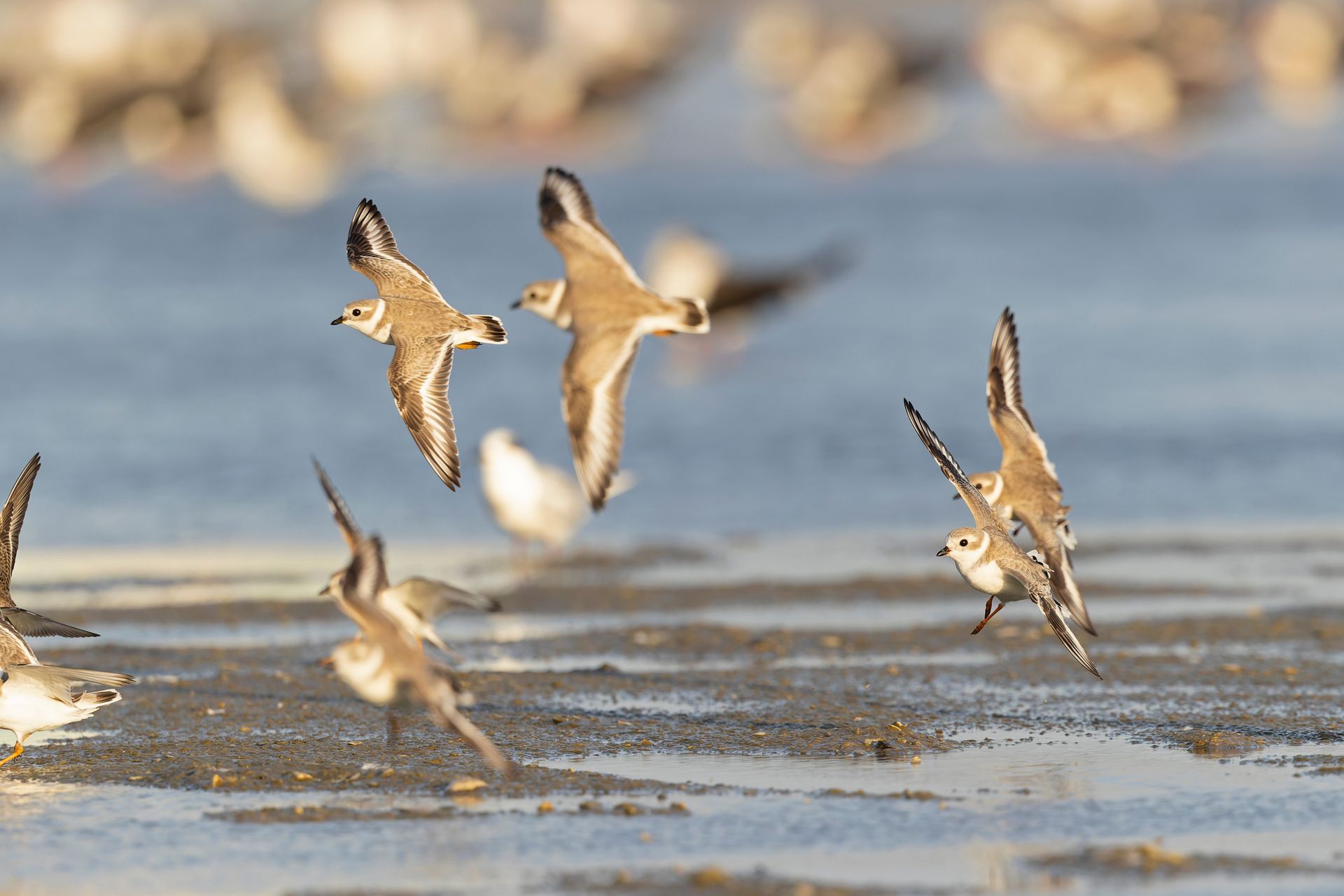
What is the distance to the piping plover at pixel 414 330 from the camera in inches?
305

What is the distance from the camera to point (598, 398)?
8.64 m

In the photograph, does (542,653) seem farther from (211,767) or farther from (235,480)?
(235,480)

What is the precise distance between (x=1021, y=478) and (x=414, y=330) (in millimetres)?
2471

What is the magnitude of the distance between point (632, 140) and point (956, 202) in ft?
25.9

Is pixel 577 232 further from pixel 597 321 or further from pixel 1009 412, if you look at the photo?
pixel 1009 412

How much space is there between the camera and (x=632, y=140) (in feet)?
116

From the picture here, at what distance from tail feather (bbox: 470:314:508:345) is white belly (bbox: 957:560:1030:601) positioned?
1.94 meters

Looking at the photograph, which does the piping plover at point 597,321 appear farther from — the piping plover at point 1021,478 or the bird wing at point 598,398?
the piping plover at point 1021,478

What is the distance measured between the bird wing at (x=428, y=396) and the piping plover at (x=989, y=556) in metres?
1.72

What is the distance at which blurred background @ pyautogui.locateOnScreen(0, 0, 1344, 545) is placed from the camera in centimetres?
1419

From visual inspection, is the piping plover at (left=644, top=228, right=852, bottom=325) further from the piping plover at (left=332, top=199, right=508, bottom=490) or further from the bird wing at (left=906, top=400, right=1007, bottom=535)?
the bird wing at (left=906, top=400, right=1007, bottom=535)

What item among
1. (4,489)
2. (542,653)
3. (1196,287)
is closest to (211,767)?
(542,653)

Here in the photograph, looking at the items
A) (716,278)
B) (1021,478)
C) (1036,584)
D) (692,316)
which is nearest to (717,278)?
(716,278)

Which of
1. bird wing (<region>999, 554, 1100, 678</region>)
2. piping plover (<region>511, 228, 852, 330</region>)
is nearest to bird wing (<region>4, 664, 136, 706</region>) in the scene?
bird wing (<region>999, 554, 1100, 678</region>)
